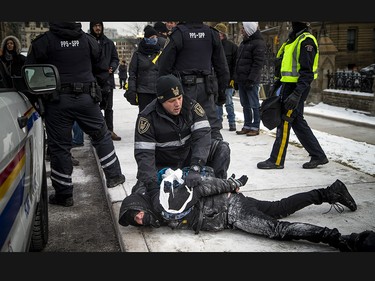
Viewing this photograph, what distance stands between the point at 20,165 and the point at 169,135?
66.1 inches

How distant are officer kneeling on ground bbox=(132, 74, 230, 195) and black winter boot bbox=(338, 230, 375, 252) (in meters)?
1.15

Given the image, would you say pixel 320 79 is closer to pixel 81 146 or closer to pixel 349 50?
pixel 81 146

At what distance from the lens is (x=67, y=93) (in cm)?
413

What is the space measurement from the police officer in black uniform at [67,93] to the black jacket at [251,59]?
134 inches

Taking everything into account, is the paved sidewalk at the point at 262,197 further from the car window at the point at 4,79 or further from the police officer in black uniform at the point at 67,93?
the car window at the point at 4,79

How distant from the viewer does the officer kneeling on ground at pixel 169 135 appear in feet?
11.2

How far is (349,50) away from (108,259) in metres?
45.1

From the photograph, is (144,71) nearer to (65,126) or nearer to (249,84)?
(249,84)

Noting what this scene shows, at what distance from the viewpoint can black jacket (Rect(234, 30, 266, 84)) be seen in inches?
278

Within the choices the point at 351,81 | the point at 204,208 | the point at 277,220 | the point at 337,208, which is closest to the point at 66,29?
the point at 204,208

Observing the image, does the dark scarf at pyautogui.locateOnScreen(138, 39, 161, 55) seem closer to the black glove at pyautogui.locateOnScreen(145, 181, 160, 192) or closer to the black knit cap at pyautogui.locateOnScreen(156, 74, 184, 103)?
the black knit cap at pyautogui.locateOnScreen(156, 74, 184, 103)

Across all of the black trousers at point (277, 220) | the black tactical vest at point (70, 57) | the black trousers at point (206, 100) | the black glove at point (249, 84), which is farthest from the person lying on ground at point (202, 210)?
the black glove at point (249, 84)

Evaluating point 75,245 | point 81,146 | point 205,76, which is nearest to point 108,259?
point 75,245

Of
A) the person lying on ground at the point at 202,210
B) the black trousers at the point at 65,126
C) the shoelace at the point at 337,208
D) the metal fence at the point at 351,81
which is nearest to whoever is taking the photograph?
the person lying on ground at the point at 202,210
